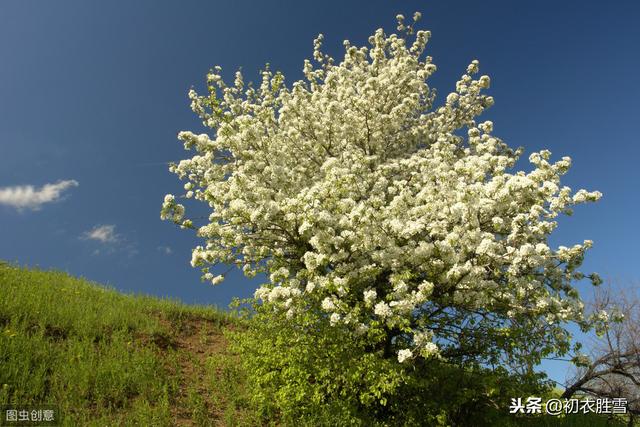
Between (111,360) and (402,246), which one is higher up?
(402,246)

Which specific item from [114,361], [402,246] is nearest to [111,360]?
[114,361]

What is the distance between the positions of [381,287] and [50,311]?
35.3ft

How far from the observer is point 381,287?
40.4 ft

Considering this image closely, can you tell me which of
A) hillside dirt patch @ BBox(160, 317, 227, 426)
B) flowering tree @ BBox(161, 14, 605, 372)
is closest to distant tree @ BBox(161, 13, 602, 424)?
flowering tree @ BBox(161, 14, 605, 372)

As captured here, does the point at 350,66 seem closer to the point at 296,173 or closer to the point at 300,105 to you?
the point at 300,105

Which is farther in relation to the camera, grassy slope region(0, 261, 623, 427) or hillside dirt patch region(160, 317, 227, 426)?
hillside dirt patch region(160, 317, 227, 426)

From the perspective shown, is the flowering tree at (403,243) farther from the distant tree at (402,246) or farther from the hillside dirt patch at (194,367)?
the hillside dirt patch at (194,367)

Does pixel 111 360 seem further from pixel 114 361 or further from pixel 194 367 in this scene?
pixel 194 367

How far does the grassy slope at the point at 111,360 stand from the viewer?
446 inches

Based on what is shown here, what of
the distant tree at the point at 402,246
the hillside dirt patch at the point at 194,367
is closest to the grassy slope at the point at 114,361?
the hillside dirt patch at the point at 194,367

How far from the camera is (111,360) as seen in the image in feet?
42.8

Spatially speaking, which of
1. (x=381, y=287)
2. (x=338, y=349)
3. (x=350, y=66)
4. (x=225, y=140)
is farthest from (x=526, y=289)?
(x=350, y=66)

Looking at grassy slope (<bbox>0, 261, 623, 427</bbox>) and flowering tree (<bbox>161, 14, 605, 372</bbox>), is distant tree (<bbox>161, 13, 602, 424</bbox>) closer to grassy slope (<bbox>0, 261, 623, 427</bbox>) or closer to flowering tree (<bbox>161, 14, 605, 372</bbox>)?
flowering tree (<bbox>161, 14, 605, 372</bbox>)

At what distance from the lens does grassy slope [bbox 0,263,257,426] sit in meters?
11.3
